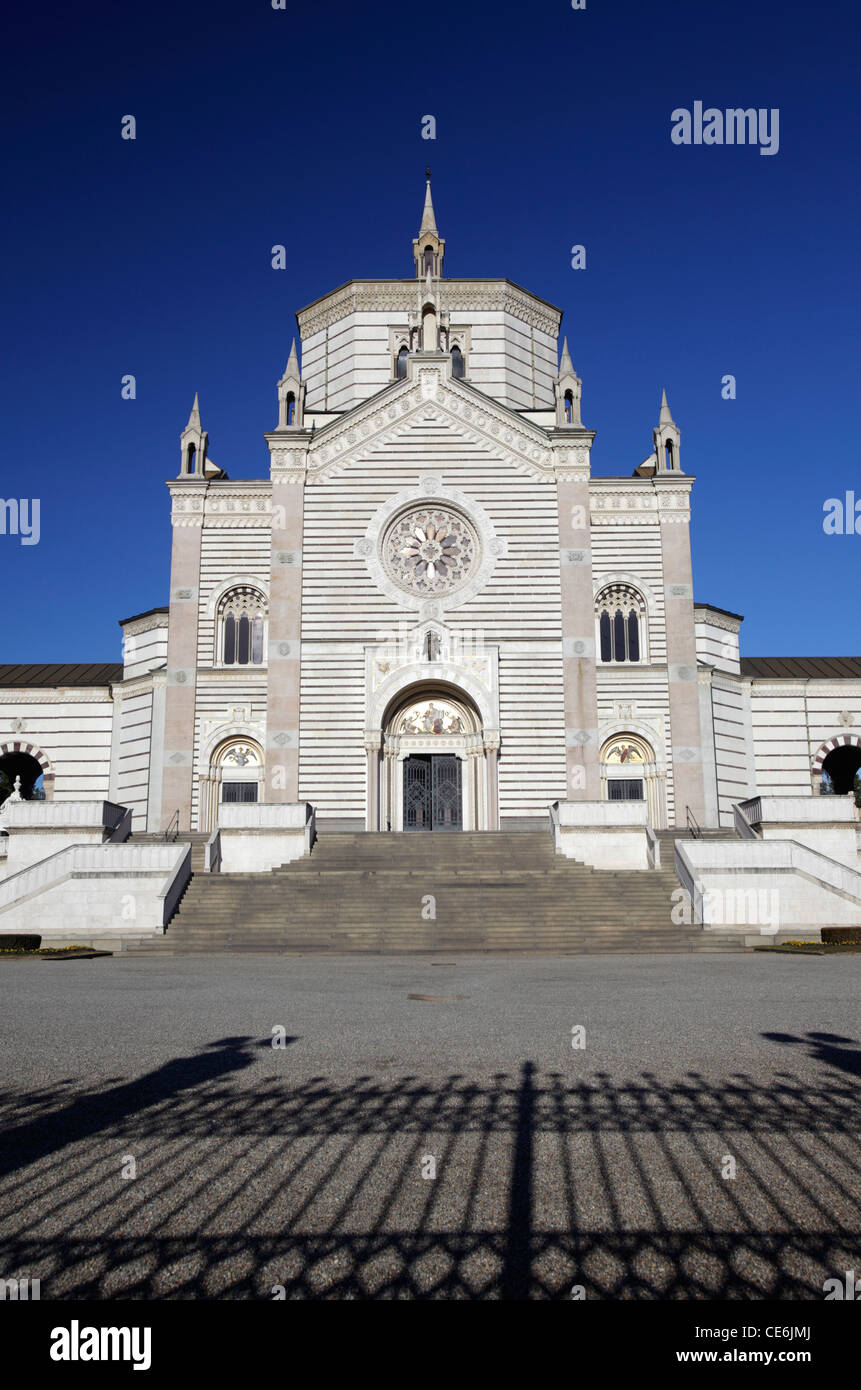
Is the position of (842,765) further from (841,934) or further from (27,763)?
(27,763)

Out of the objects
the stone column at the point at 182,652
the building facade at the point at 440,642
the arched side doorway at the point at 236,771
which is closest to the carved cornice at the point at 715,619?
the building facade at the point at 440,642

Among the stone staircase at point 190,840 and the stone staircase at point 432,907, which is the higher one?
the stone staircase at point 190,840

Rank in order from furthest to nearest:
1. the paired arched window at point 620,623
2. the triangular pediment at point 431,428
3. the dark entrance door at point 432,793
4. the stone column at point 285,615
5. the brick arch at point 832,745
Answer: the brick arch at point 832,745 < the triangular pediment at point 431,428 < the paired arched window at point 620,623 < the dark entrance door at point 432,793 < the stone column at point 285,615

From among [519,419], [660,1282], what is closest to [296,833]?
[519,419]

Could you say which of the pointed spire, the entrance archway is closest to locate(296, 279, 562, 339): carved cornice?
the pointed spire

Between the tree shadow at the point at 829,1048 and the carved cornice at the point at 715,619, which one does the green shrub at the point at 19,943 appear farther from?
the carved cornice at the point at 715,619

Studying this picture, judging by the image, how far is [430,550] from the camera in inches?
1502

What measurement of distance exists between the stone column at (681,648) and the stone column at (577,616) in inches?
119

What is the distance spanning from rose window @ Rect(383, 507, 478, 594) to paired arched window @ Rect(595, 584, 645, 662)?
548 centimetres

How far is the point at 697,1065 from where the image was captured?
8.65 m

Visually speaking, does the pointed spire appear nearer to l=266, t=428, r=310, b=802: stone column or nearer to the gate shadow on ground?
l=266, t=428, r=310, b=802: stone column

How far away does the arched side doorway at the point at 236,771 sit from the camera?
3697 cm

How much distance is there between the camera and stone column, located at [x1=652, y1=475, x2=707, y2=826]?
3619 centimetres

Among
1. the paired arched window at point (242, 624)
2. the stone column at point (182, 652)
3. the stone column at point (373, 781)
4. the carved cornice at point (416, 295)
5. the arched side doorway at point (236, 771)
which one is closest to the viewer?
the stone column at point (373, 781)
